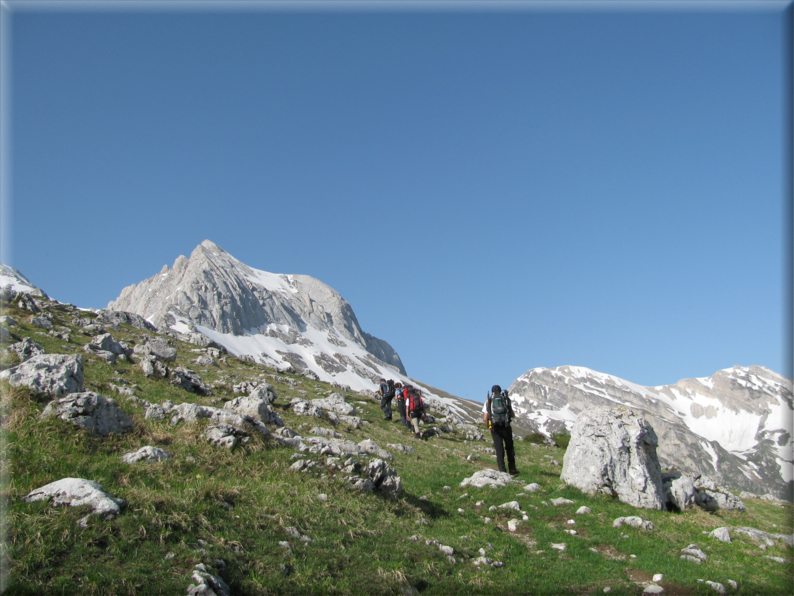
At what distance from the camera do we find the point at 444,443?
29.3 metres

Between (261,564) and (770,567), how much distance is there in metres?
12.0

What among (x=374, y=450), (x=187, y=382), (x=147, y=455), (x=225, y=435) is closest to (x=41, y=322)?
(x=187, y=382)

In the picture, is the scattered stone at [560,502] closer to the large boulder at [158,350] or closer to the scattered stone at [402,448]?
the scattered stone at [402,448]

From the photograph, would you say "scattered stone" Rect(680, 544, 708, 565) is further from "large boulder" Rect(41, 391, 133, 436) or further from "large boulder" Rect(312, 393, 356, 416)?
"large boulder" Rect(312, 393, 356, 416)

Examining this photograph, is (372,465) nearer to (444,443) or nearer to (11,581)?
(11,581)

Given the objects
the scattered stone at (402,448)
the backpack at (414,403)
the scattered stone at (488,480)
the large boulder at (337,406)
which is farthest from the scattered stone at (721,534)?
the large boulder at (337,406)

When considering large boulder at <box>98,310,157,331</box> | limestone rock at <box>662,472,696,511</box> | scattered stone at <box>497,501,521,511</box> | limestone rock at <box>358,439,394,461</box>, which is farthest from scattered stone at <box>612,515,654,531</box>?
large boulder at <box>98,310,157,331</box>

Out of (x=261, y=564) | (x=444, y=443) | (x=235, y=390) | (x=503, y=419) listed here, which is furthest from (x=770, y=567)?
(x=235, y=390)

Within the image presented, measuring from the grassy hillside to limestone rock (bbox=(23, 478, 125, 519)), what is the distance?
208mm

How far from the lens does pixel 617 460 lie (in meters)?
17.2

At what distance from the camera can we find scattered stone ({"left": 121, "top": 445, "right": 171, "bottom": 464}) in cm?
1098

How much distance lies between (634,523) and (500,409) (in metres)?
6.94

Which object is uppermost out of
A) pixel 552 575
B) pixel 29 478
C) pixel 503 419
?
pixel 503 419

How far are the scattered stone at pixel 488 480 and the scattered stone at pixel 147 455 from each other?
1080cm
